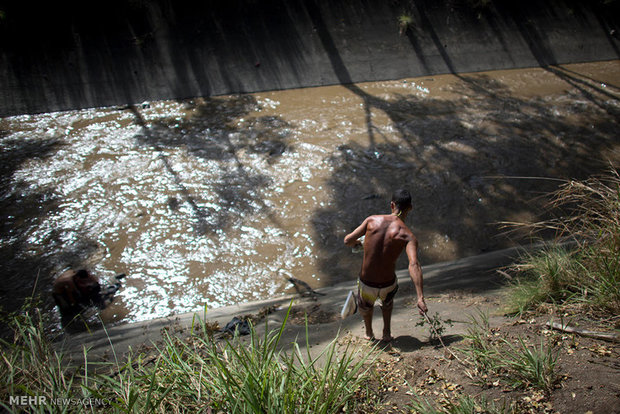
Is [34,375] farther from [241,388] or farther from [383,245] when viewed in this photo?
[383,245]

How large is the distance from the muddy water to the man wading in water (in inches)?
102

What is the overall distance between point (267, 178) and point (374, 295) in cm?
497

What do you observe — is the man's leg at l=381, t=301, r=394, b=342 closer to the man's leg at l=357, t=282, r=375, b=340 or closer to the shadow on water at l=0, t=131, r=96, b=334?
the man's leg at l=357, t=282, r=375, b=340

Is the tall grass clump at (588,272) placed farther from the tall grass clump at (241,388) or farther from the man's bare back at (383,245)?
the tall grass clump at (241,388)

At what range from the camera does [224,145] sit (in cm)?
914

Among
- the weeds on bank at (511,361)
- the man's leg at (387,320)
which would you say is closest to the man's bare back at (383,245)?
the man's leg at (387,320)

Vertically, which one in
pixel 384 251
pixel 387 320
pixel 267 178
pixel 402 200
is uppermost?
pixel 267 178

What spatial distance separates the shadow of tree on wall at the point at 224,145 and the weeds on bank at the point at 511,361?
481cm

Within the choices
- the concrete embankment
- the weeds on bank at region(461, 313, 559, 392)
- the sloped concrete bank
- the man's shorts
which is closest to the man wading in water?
the man's shorts

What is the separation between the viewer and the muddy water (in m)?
6.54

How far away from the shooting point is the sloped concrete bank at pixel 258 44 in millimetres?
10711

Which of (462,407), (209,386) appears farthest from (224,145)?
(462,407)

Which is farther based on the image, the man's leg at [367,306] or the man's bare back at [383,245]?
the man's leg at [367,306]

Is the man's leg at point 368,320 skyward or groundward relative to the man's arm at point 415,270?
groundward
